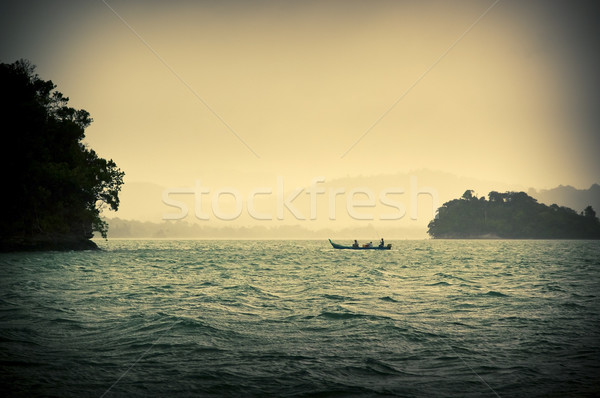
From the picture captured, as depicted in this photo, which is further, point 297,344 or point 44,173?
point 44,173

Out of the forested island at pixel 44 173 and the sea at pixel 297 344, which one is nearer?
the sea at pixel 297 344

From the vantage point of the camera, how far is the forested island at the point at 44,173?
2165 inches

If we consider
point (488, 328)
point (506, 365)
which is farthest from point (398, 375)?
point (488, 328)

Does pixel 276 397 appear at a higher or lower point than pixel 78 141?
lower

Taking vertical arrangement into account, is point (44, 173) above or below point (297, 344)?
above

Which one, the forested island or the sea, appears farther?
the forested island

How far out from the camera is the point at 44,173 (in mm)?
56688

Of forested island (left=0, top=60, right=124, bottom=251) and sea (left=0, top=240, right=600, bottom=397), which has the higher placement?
forested island (left=0, top=60, right=124, bottom=251)

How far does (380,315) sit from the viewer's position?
1611 cm

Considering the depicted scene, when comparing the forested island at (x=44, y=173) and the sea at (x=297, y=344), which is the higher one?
the forested island at (x=44, y=173)

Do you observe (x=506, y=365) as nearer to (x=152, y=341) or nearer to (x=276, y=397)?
(x=276, y=397)

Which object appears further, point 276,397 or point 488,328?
point 488,328

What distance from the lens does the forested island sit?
55000mm

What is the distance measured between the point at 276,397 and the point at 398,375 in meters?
2.92
